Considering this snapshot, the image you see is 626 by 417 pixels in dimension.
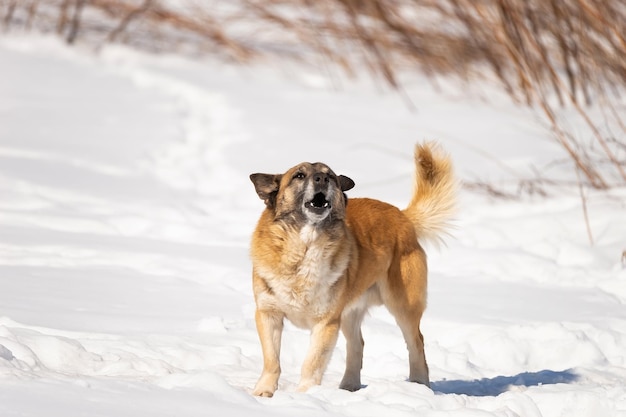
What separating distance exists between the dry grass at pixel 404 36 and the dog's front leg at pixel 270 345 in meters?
4.60

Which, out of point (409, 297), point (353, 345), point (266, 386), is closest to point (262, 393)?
point (266, 386)

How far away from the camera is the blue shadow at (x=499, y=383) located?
5.17 meters

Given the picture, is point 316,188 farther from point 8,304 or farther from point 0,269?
point 0,269

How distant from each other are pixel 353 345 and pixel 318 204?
0.90 metres

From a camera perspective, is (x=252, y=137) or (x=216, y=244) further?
(x=252, y=137)

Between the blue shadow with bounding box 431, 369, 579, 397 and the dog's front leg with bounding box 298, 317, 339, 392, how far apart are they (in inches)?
28.1

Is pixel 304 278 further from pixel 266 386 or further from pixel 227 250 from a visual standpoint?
pixel 227 250

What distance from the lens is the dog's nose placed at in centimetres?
474

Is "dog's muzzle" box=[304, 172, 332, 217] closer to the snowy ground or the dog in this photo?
the dog

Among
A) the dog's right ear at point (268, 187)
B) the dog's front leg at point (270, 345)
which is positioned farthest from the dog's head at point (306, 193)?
the dog's front leg at point (270, 345)

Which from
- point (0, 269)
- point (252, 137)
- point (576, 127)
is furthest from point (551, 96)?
point (0, 269)

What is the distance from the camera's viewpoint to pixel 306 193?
4754 millimetres

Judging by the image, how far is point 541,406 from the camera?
4.43 meters

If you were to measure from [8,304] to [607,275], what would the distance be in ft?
13.8
